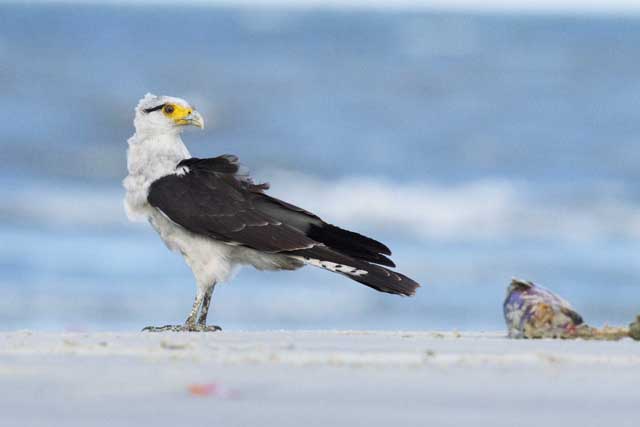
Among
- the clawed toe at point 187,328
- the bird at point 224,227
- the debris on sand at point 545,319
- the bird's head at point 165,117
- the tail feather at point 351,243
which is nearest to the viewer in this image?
the debris on sand at point 545,319

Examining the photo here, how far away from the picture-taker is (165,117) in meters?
8.12

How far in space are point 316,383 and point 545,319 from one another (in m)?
2.40

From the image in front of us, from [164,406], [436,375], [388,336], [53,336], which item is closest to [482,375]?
[436,375]

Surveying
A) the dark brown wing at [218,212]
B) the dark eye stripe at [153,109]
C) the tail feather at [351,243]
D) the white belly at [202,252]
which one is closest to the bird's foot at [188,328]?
the white belly at [202,252]

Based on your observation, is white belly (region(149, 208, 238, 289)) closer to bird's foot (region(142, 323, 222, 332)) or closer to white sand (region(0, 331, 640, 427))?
bird's foot (region(142, 323, 222, 332))

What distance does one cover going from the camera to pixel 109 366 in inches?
184

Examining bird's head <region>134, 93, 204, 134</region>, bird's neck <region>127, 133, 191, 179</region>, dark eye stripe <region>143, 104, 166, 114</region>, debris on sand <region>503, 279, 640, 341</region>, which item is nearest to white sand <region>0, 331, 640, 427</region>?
debris on sand <region>503, 279, 640, 341</region>

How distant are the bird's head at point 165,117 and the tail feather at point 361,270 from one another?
1.29 metres

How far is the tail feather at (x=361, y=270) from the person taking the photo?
7410mm

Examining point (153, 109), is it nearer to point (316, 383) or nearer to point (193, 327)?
point (193, 327)

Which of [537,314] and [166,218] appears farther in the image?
[166,218]

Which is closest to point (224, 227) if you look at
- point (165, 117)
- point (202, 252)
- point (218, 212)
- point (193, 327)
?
point (218, 212)

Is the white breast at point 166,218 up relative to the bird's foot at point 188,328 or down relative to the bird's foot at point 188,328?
up

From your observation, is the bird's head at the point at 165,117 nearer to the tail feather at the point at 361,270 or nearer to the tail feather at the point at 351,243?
the tail feather at the point at 351,243
